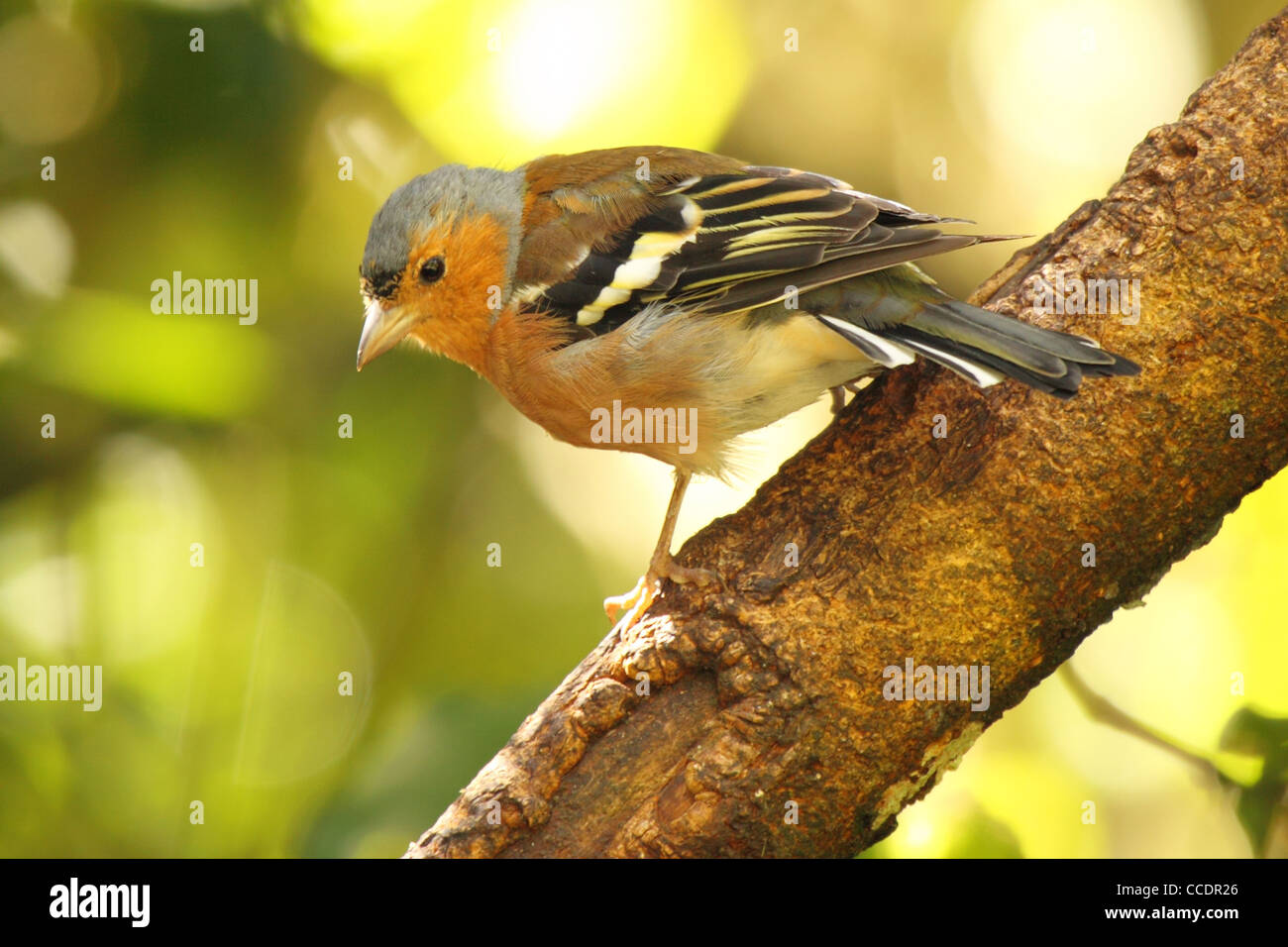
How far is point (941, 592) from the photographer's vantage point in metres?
3.11

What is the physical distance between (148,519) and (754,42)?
3604 millimetres

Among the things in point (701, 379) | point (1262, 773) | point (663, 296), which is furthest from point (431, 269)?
point (1262, 773)

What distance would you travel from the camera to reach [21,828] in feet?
12.8

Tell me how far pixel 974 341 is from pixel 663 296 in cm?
118

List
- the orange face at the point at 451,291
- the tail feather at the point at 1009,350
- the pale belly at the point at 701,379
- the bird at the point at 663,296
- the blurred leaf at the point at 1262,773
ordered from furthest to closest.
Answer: the orange face at the point at 451,291 → the pale belly at the point at 701,379 → the bird at the point at 663,296 → the tail feather at the point at 1009,350 → the blurred leaf at the point at 1262,773

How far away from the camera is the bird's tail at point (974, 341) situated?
3004 millimetres

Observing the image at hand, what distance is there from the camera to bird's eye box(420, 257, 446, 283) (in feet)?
14.6

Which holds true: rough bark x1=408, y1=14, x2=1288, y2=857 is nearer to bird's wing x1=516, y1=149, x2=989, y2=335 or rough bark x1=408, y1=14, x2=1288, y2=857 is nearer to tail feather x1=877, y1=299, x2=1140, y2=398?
tail feather x1=877, y1=299, x2=1140, y2=398

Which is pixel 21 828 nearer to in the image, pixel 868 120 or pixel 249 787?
pixel 249 787

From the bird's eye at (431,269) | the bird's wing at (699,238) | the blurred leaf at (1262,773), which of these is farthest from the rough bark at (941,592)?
the bird's eye at (431,269)

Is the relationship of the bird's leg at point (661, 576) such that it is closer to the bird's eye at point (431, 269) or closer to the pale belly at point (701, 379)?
the pale belly at point (701, 379)

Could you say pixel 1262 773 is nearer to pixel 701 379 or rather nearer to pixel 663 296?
pixel 701 379

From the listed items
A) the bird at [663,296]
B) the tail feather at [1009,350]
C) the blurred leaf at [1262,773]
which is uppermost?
the bird at [663,296]

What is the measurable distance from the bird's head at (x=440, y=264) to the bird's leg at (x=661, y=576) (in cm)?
103
